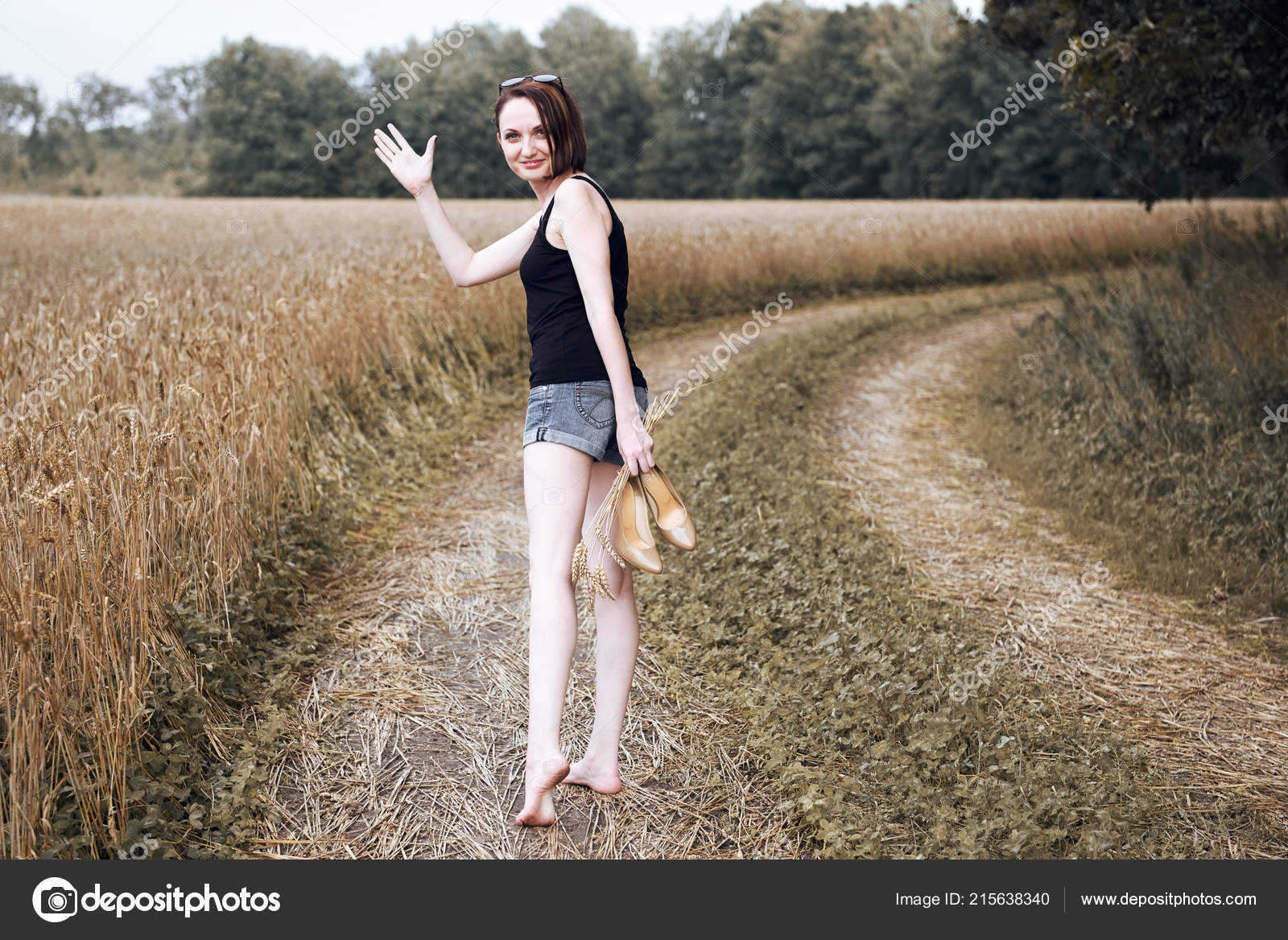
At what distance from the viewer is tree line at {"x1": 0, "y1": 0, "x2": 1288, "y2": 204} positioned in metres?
33.6

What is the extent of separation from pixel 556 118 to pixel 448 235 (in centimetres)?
53

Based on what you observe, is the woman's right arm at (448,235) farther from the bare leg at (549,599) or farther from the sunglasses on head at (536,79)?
the bare leg at (549,599)

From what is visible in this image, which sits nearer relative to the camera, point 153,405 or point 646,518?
point 646,518

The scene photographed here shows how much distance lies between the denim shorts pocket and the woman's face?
63cm

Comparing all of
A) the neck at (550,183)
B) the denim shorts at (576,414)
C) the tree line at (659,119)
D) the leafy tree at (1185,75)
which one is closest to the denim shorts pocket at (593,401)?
the denim shorts at (576,414)

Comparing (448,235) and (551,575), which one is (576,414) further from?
(448,235)

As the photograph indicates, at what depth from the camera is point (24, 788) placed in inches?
97.9

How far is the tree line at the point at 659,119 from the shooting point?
33562 millimetres

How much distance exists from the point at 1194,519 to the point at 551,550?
14.9ft

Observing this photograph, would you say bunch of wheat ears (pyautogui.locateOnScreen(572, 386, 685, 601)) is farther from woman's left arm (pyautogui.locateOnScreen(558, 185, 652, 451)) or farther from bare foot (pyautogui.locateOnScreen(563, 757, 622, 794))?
bare foot (pyautogui.locateOnScreen(563, 757, 622, 794))

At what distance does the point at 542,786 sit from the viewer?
265 cm

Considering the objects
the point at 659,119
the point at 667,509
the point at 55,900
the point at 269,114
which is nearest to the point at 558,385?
the point at 667,509

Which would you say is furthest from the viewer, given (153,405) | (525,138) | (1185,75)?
(1185,75)

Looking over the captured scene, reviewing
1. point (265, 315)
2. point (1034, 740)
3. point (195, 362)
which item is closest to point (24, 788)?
point (195, 362)
